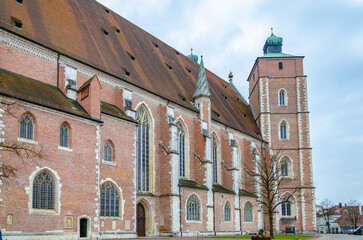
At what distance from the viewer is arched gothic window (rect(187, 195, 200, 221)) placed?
35.9 m

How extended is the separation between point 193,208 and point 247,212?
37.6ft

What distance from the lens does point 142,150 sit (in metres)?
34.4

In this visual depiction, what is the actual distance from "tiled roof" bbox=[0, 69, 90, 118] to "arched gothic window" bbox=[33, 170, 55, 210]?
3.82 meters

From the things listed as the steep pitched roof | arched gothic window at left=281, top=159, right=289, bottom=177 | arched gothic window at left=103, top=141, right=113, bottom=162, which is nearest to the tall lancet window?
arched gothic window at left=103, top=141, right=113, bottom=162

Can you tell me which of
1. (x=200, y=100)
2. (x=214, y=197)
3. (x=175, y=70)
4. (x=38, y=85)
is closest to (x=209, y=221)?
(x=214, y=197)

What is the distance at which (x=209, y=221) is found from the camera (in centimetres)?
3828

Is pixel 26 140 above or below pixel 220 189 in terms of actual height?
above

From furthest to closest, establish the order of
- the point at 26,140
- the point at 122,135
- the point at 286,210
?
1. the point at 286,210
2. the point at 122,135
3. the point at 26,140

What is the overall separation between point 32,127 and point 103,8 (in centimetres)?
2009

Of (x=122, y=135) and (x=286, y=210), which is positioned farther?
(x=286, y=210)

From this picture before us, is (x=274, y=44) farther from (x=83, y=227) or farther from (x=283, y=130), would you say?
(x=83, y=227)

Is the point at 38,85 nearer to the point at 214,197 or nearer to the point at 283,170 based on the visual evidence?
the point at 214,197

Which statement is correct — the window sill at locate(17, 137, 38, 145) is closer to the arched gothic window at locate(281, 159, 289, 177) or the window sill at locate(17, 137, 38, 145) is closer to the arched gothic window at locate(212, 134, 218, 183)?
the arched gothic window at locate(212, 134, 218, 183)

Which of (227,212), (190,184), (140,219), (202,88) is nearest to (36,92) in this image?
(140,219)
